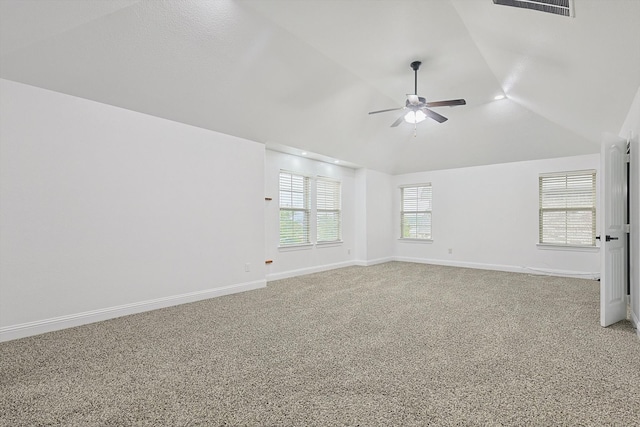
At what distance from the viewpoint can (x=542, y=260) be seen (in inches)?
253

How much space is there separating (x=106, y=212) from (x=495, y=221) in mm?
7024

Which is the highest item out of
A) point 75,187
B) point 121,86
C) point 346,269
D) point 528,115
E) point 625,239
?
point 528,115

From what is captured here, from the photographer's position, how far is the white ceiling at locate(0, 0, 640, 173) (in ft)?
9.08

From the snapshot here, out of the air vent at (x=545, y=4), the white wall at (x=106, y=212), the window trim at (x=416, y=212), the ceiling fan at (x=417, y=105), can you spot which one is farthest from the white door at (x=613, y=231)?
the white wall at (x=106, y=212)

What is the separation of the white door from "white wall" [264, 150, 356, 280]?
4557 millimetres

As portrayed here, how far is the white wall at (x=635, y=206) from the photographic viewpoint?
3166mm

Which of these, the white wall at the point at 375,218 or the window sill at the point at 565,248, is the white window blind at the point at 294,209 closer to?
the white wall at the point at 375,218

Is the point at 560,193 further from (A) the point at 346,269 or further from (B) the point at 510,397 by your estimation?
(B) the point at 510,397

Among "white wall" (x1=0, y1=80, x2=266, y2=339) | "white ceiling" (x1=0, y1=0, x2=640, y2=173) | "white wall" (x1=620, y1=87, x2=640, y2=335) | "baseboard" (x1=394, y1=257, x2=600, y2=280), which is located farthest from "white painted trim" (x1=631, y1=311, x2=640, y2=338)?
"white wall" (x1=0, y1=80, x2=266, y2=339)

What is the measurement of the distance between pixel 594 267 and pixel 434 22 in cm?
549

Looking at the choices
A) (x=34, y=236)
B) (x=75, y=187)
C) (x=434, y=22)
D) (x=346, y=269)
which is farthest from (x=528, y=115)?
(x=34, y=236)

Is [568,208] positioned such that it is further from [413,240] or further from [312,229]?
[312,229]

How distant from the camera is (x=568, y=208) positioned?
621cm

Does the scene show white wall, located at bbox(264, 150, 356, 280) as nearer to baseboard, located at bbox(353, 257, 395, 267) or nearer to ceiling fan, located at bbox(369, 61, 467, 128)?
baseboard, located at bbox(353, 257, 395, 267)
